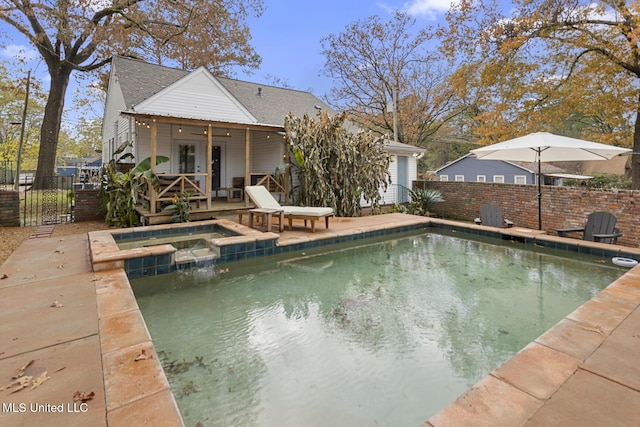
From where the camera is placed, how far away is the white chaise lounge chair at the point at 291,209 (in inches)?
302

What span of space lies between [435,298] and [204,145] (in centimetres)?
1061

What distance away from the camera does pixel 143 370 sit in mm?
2355

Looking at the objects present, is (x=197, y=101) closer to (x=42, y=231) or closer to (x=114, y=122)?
(x=114, y=122)

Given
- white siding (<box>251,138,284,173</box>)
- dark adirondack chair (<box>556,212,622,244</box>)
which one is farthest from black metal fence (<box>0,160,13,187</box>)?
dark adirondack chair (<box>556,212,622,244</box>)

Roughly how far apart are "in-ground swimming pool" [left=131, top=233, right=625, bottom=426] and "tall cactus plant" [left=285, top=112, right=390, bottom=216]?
4051 mm

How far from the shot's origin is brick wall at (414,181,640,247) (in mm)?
8477

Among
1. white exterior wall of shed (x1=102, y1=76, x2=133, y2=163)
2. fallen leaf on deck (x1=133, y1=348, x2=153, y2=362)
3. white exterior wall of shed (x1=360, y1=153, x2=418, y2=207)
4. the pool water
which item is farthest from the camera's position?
white exterior wall of shed (x1=360, y1=153, x2=418, y2=207)

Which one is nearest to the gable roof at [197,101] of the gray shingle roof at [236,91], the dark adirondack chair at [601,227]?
the gray shingle roof at [236,91]

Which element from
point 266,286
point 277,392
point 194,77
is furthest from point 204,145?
point 277,392

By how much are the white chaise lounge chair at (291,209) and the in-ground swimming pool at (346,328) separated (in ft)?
4.22

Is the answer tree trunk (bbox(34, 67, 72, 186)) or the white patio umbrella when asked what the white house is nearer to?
tree trunk (bbox(34, 67, 72, 186))

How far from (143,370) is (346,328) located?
2102mm

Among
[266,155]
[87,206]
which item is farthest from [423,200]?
[87,206]

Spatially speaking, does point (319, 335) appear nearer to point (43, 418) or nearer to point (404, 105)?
point (43, 418)
